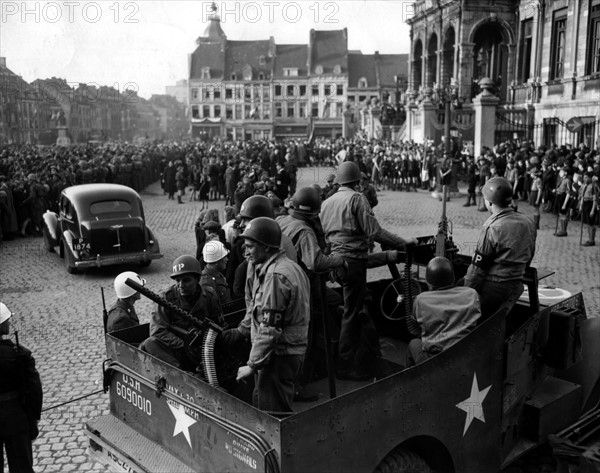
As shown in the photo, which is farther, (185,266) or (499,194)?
(499,194)

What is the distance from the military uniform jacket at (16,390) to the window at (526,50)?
37117mm

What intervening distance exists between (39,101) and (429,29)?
30985mm

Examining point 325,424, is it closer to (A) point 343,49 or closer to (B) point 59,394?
(B) point 59,394

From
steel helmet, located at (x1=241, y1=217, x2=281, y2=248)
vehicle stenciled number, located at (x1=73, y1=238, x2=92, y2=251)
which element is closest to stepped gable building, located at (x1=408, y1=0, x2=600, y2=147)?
vehicle stenciled number, located at (x1=73, y1=238, x2=92, y2=251)

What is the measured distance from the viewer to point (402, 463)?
14.8ft

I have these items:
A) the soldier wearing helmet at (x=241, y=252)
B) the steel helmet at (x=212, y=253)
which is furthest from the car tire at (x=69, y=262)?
the steel helmet at (x=212, y=253)

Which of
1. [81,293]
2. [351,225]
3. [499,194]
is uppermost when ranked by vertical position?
[499,194]

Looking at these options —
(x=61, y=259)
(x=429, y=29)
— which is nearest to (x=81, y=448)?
(x=61, y=259)

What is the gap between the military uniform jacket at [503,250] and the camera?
5750 mm

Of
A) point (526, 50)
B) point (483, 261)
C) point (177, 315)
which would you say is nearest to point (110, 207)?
point (177, 315)

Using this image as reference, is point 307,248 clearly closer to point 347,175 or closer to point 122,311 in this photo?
point 347,175

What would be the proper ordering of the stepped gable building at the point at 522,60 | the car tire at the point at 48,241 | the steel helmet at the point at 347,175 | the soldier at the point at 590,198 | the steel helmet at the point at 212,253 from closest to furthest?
the steel helmet at the point at 347,175 → the steel helmet at the point at 212,253 → the car tire at the point at 48,241 → the soldier at the point at 590,198 → the stepped gable building at the point at 522,60

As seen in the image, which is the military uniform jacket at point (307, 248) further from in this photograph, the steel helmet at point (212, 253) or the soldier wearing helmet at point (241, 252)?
the steel helmet at point (212, 253)

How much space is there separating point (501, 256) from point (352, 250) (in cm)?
148
